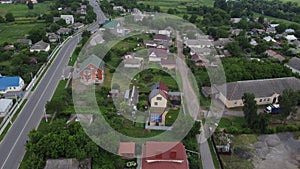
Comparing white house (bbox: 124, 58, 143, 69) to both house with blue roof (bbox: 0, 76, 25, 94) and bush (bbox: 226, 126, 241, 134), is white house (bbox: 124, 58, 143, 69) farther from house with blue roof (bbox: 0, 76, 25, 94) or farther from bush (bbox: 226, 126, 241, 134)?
bush (bbox: 226, 126, 241, 134)

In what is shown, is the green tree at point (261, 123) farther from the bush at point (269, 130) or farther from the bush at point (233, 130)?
the bush at point (233, 130)

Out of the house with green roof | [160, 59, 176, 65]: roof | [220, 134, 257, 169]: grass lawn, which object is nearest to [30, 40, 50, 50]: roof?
the house with green roof

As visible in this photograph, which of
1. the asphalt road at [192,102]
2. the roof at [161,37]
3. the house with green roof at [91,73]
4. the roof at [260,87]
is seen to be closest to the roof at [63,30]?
the roof at [161,37]

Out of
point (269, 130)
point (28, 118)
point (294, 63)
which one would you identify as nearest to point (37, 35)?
point (28, 118)

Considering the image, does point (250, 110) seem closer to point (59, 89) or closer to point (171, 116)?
point (171, 116)

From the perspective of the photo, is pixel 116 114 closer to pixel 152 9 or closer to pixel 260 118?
pixel 260 118

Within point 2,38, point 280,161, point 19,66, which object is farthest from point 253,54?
point 2,38
